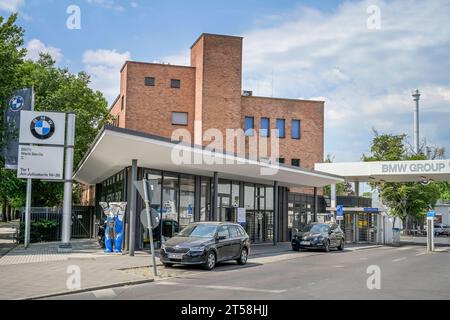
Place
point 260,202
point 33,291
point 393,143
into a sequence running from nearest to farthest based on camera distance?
1. point 33,291
2. point 260,202
3. point 393,143

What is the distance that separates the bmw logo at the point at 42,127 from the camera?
23.2 meters

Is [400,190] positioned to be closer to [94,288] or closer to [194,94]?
[194,94]

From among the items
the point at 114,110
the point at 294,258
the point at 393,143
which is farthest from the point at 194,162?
the point at 393,143

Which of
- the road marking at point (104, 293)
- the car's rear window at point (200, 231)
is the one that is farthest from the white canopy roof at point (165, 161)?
the road marking at point (104, 293)

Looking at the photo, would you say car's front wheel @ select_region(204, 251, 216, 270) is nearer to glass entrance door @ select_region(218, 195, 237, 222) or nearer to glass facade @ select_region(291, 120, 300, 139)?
glass entrance door @ select_region(218, 195, 237, 222)

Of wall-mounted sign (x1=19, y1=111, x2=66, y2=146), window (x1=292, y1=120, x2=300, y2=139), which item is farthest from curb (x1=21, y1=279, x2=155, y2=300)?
window (x1=292, y1=120, x2=300, y2=139)

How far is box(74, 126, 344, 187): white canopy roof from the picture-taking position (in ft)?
62.1

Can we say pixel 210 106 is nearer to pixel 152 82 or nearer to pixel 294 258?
pixel 152 82

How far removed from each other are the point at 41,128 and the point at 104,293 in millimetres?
12942

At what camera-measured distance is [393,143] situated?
6038 cm

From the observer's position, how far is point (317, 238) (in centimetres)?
2792

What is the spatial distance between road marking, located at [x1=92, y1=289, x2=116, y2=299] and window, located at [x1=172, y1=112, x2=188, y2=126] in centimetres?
3142

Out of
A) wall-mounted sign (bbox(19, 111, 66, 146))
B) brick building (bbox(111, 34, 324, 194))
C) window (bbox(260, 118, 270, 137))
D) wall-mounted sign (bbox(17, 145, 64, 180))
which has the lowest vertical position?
wall-mounted sign (bbox(17, 145, 64, 180))
